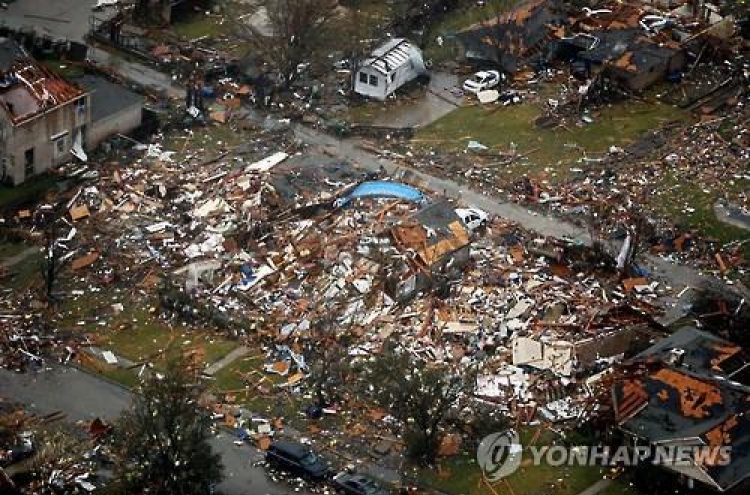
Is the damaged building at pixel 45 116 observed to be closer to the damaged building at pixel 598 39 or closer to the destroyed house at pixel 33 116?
the destroyed house at pixel 33 116

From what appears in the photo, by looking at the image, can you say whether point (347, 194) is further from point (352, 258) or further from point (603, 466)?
point (603, 466)

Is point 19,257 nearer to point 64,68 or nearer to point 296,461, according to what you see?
point 64,68

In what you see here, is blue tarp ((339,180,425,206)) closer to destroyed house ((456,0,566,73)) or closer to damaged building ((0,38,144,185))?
damaged building ((0,38,144,185))

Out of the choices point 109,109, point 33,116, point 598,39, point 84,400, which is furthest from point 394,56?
point 84,400

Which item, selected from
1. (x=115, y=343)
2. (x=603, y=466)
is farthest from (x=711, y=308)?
(x=115, y=343)

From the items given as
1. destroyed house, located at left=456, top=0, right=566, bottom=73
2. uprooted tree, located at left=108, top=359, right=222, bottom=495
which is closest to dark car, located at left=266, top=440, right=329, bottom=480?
uprooted tree, located at left=108, top=359, right=222, bottom=495

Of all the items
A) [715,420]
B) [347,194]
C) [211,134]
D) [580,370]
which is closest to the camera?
[715,420]

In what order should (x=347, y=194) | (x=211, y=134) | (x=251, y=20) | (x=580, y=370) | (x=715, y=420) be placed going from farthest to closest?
A: (x=251, y=20)
(x=211, y=134)
(x=347, y=194)
(x=580, y=370)
(x=715, y=420)
